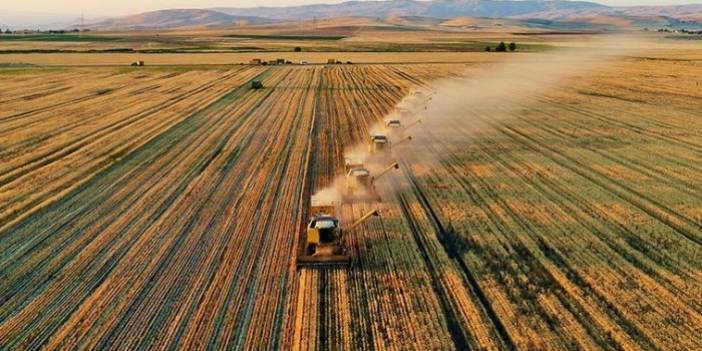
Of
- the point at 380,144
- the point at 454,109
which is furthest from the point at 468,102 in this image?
the point at 380,144

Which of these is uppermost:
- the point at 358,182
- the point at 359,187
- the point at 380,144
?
the point at 380,144

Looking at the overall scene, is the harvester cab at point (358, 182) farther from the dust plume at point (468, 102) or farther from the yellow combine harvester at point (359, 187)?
the dust plume at point (468, 102)

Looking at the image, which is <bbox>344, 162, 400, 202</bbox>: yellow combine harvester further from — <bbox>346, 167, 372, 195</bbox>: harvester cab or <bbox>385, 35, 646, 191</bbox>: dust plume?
<bbox>385, 35, 646, 191</bbox>: dust plume

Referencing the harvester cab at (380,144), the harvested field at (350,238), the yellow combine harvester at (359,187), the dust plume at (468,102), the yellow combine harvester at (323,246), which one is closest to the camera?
the harvested field at (350,238)

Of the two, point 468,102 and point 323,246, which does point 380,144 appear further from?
point 468,102

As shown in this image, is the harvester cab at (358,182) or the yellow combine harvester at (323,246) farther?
the harvester cab at (358,182)

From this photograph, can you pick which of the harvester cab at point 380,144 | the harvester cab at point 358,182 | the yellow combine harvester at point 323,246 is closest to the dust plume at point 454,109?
the harvester cab at point 380,144

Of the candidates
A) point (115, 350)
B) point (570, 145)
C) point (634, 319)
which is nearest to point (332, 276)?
point (115, 350)

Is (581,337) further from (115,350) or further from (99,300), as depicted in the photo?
(99,300)
